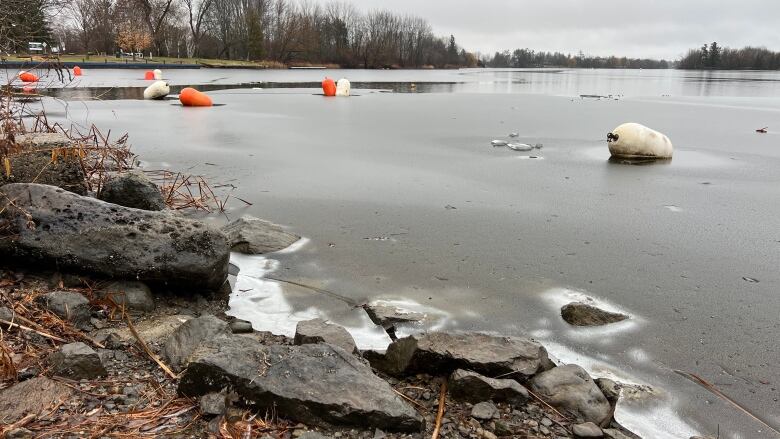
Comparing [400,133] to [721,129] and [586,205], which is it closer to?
[586,205]

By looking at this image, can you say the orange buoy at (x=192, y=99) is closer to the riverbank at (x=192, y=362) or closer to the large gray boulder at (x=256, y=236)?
the large gray boulder at (x=256, y=236)

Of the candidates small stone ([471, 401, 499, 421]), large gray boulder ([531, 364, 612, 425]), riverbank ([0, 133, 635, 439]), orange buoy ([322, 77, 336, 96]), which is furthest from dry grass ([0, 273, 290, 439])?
orange buoy ([322, 77, 336, 96])

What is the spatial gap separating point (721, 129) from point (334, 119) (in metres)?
9.03

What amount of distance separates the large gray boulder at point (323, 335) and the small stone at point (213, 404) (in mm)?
687

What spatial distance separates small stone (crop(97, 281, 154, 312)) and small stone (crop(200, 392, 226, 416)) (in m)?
1.26

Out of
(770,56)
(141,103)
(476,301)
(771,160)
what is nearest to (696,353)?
(476,301)

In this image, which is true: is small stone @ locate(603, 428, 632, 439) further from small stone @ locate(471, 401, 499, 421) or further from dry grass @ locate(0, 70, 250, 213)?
dry grass @ locate(0, 70, 250, 213)

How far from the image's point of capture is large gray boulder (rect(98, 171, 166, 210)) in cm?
443

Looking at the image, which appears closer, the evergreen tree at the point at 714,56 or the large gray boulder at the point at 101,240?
the large gray boulder at the point at 101,240

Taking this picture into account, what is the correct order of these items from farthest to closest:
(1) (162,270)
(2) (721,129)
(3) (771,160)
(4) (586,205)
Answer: (2) (721,129)
(3) (771,160)
(4) (586,205)
(1) (162,270)

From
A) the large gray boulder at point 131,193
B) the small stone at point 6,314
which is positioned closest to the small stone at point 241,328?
the small stone at point 6,314

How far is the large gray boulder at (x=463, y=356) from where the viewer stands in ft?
8.60

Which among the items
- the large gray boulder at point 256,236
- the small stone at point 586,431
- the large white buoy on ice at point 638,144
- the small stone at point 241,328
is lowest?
the small stone at point 586,431

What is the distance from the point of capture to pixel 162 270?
11.2ft
